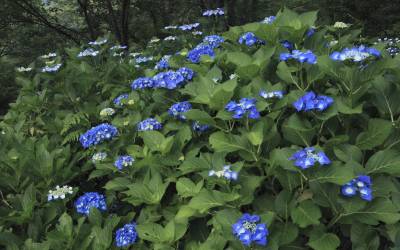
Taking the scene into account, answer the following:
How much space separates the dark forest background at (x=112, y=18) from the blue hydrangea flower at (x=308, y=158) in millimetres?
7284

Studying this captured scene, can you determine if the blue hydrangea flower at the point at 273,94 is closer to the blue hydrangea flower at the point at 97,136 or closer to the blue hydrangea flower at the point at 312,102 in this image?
the blue hydrangea flower at the point at 312,102

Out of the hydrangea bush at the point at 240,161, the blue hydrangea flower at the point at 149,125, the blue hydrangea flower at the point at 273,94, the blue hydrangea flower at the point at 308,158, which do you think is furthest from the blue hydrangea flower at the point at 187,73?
the blue hydrangea flower at the point at 308,158

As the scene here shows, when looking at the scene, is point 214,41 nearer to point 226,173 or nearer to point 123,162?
point 123,162

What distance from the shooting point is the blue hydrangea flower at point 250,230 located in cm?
184

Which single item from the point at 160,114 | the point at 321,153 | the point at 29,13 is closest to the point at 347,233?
the point at 321,153

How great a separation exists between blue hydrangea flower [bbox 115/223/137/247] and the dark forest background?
6.79 metres

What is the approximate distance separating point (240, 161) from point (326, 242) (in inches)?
23.4

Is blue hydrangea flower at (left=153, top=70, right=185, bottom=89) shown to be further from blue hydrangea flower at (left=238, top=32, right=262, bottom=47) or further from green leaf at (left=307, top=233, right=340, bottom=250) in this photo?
green leaf at (left=307, top=233, right=340, bottom=250)

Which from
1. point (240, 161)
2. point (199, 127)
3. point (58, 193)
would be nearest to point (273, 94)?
point (240, 161)

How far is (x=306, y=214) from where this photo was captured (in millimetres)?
1958

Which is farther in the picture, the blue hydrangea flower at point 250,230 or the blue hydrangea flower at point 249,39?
the blue hydrangea flower at point 249,39

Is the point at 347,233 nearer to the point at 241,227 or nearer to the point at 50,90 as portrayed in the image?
the point at 241,227

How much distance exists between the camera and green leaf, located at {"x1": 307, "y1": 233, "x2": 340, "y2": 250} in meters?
1.90

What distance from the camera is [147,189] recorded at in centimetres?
241
